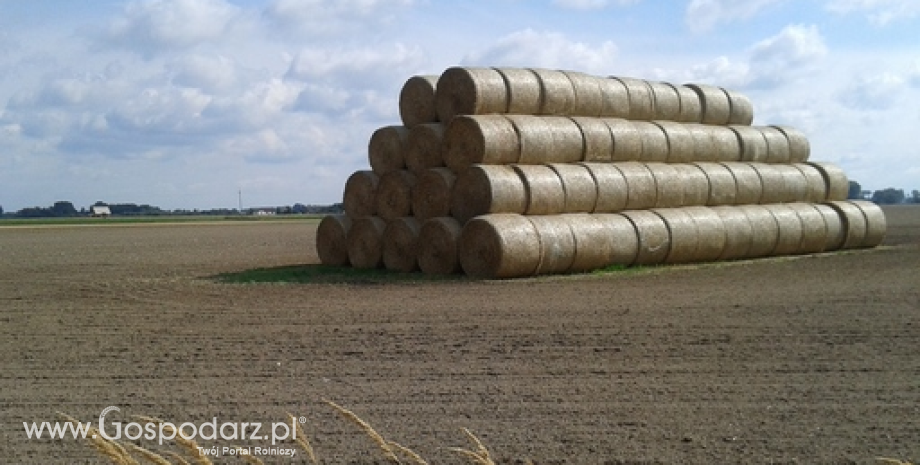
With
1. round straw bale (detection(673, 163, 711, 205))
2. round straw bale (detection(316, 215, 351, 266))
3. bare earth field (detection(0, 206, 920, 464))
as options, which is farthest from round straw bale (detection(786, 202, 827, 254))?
round straw bale (detection(316, 215, 351, 266))

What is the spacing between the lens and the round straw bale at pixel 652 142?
16.6 meters

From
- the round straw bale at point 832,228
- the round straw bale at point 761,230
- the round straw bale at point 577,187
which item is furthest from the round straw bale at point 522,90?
the round straw bale at point 832,228

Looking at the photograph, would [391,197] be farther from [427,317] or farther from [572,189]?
[427,317]

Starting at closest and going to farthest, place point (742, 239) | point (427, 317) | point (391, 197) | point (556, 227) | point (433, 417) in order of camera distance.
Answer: point (433, 417), point (427, 317), point (556, 227), point (391, 197), point (742, 239)

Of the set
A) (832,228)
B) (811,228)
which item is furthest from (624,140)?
(832,228)

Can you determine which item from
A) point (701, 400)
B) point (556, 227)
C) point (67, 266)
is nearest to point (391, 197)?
point (556, 227)

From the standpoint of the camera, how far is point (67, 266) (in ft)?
60.0

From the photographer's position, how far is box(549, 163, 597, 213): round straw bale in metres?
14.6

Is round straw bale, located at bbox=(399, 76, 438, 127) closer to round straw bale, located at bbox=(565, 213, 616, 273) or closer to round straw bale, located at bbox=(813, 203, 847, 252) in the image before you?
round straw bale, located at bbox=(565, 213, 616, 273)

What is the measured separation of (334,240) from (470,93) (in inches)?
154

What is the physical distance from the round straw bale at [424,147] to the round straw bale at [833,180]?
9231 mm

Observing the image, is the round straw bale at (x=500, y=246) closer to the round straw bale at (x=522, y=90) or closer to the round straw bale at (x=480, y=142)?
the round straw bale at (x=480, y=142)

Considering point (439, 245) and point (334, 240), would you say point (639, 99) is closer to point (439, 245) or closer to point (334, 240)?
point (439, 245)

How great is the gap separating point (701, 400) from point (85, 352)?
16.8 ft
